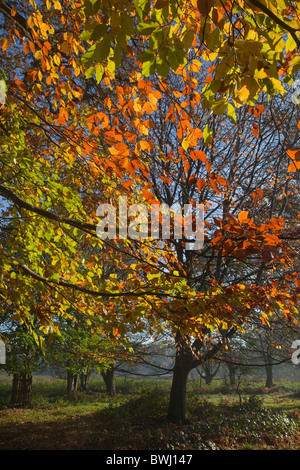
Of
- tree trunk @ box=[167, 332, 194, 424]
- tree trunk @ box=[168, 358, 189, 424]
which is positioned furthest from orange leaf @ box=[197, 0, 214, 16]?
tree trunk @ box=[168, 358, 189, 424]

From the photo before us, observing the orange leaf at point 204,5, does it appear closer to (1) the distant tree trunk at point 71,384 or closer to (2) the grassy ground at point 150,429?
(2) the grassy ground at point 150,429

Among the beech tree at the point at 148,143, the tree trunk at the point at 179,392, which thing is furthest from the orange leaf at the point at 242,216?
the tree trunk at the point at 179,392

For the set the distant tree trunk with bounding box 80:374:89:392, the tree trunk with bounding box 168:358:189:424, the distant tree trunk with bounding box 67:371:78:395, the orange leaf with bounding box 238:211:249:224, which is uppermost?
the orange leaf with bounding box 238:211:249:224

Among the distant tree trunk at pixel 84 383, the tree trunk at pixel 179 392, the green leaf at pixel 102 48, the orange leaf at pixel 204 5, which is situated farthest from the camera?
the distant tree trunk at pixel 84 383

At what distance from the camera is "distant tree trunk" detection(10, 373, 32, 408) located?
13.3 metres

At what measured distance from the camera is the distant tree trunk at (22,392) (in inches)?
524

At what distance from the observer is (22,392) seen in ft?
44.4

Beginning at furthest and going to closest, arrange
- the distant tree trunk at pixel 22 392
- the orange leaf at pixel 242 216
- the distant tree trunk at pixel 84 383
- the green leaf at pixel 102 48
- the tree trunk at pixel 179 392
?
the distant tree trunk at pixel 84 383 → the distant tree trunk at pixel 22 392 → the tree trunk at pixel 179 392 → the orange leaf at pixel 242 216 → the green leaf at pixel 102 48

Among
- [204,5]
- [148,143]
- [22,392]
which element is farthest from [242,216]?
[22,392]

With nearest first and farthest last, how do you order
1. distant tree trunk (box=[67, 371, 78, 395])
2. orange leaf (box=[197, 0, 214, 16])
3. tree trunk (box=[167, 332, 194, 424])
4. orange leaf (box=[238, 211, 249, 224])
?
orange leaf (box=[197, 0, 214, 16]) < orange leaf (box=[238, 211, 249, 224]) < tree trunk (box=[167, 332, 194, 424]) < distant tree trunk (box=[67, 371, 78, 395])

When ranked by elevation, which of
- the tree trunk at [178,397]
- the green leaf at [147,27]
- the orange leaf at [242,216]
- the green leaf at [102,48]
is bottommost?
the tree trunk at [178,397]

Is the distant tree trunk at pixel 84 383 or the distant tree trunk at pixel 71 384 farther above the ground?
the distant tree trunk at pixel 71 384

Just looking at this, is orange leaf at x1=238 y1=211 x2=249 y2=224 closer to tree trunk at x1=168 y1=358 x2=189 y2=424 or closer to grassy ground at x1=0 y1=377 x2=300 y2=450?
grassy ground at x1=0 y1=377 x2=300 y2=450
